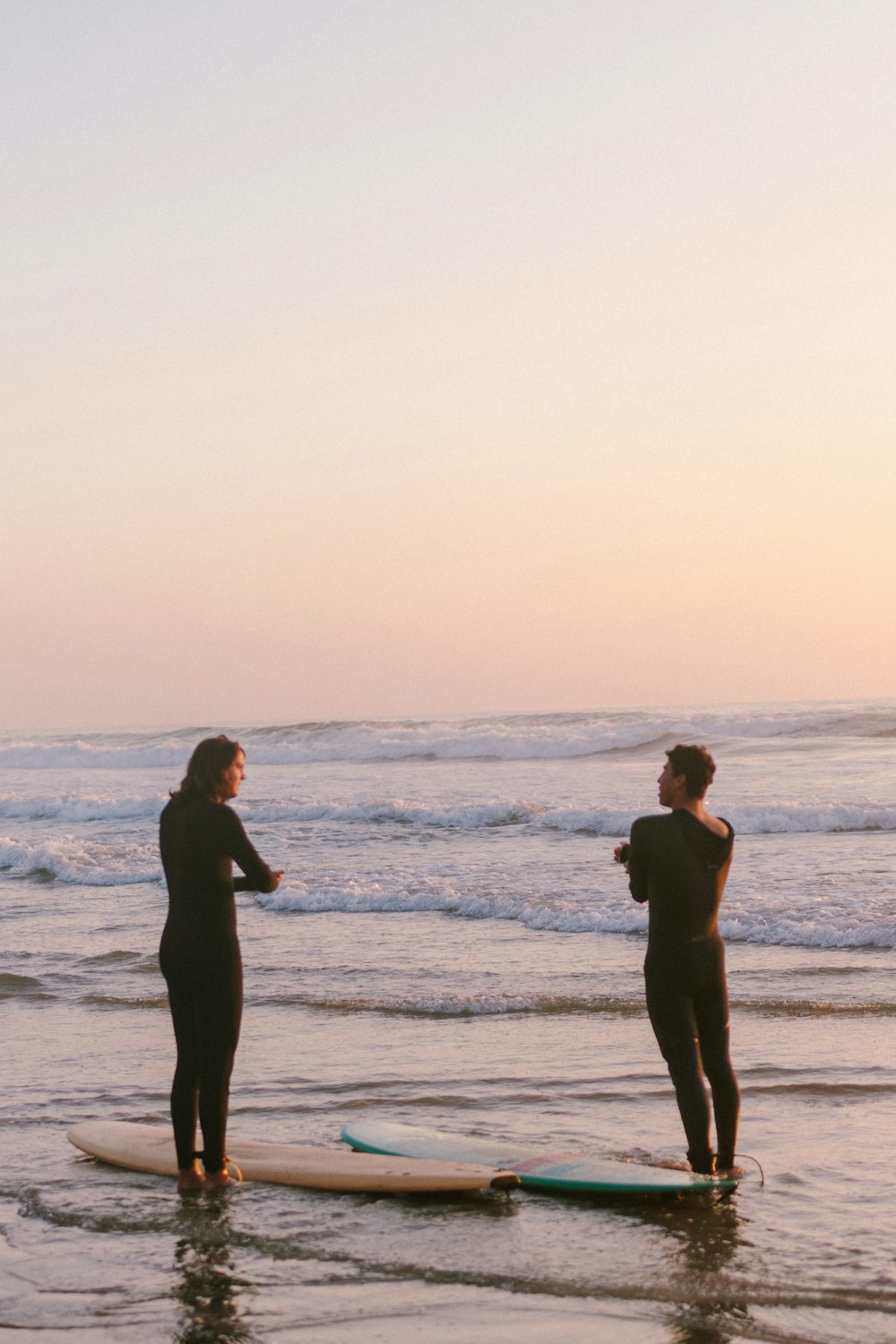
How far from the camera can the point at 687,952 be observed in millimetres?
5039

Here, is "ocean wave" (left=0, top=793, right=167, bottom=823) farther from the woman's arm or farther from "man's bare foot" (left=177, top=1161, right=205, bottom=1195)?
the woman's arm

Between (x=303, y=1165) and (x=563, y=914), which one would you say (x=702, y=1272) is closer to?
(x=303, y=1165)

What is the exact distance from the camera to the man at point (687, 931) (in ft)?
16.5

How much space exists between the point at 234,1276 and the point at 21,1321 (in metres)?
0.70

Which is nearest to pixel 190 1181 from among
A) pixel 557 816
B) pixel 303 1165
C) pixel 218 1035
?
pixel 303 1165

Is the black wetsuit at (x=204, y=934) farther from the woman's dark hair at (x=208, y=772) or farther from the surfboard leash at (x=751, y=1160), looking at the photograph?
the surfboard leash at (x=751, y=1160)

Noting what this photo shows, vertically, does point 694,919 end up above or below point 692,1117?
above

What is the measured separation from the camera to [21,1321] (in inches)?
155

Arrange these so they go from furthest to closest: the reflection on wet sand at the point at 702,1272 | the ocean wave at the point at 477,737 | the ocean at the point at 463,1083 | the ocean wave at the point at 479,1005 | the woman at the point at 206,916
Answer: the ocean wave at the point at 477,737 → the ocean wave at the point at 479,1005 → the woman at the point at 206,916 → the ocean at the point at 463,1083 → the reflection on wet sand at the point at 702,1272

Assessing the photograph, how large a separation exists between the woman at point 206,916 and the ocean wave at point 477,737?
33.0 meters

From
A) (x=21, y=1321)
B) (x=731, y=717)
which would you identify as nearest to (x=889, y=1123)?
(x=21, y=1321)

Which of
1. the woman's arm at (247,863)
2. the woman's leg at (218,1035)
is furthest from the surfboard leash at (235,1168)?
the woman's arm at (247,863)

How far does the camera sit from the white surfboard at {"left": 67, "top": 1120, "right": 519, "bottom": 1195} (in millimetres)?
5160

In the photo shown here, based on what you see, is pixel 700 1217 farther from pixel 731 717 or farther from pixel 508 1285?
pixel 731 717
